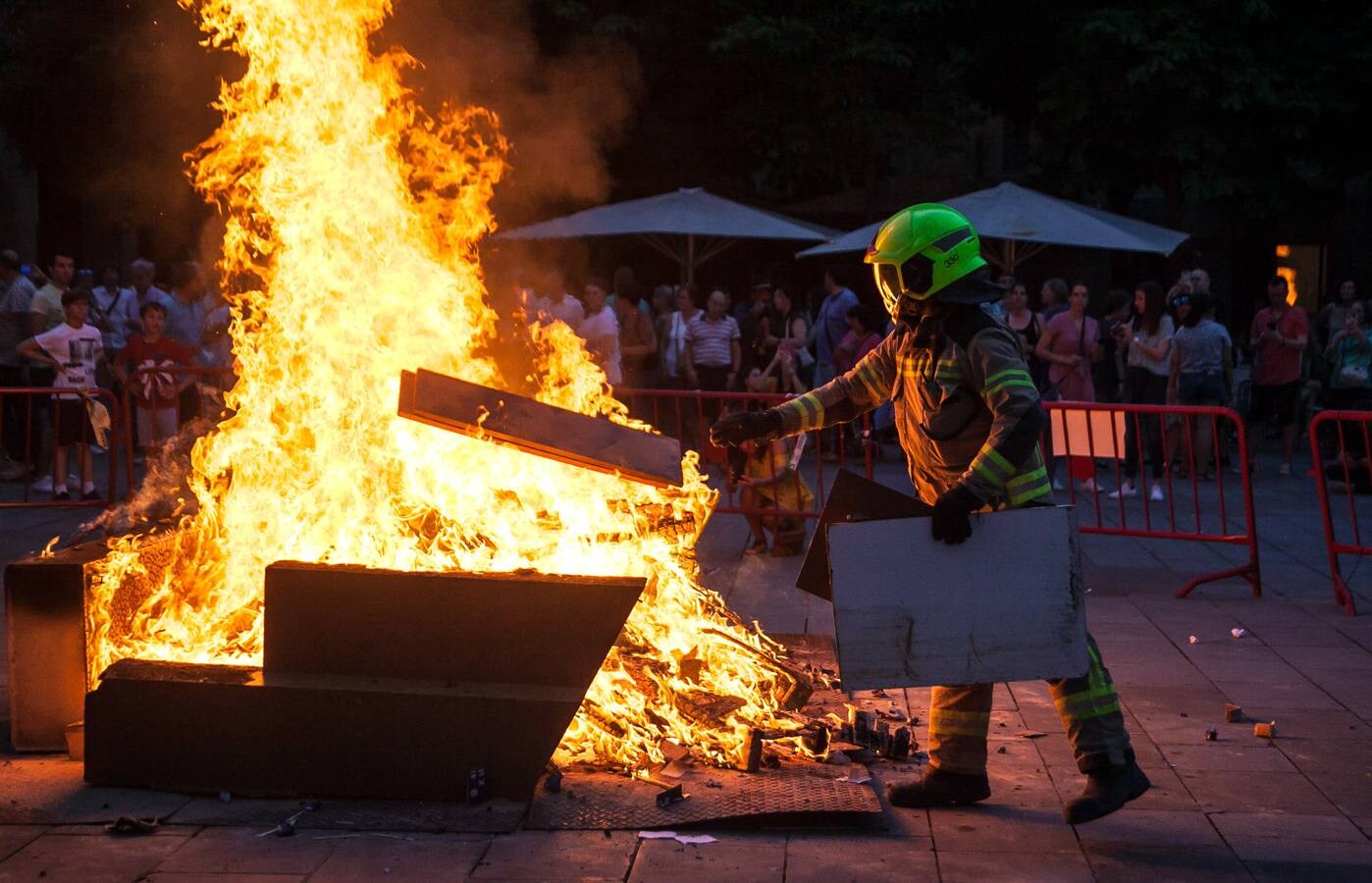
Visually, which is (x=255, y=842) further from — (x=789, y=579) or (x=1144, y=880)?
(x=789, y=579)

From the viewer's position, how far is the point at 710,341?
51.6 ft

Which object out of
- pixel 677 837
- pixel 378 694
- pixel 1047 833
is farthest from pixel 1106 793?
pixel 378 694

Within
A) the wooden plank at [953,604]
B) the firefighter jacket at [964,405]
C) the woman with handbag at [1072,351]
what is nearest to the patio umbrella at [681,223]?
the woman with handbag at [1072,351]

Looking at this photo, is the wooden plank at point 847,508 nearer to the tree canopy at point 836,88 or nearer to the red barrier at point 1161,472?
the red barrier at point 1161,472

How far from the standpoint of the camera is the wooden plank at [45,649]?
5602mm

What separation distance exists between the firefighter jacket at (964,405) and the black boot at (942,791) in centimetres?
93

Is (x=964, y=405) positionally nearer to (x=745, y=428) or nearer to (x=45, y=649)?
(x=745, y=428)

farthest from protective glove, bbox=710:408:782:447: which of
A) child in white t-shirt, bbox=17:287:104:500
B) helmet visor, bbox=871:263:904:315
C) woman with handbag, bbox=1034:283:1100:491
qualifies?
woman with handbag, bbox=1034:283:1100:491

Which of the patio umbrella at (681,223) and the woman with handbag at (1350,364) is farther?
the patio umbrella at (681,223)

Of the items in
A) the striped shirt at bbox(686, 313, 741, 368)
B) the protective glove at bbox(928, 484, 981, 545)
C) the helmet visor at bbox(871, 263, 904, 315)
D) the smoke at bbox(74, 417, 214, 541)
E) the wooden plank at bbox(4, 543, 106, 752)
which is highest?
the striped shirt at bbox(686, 313, 741, 368)

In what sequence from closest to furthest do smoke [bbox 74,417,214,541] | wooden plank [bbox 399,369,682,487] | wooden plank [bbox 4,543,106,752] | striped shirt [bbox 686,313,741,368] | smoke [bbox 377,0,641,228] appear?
wooden plank [bbox 399,369,682,487], wooden plank [bbox 4,543,106,752], smoke [bbox 74,417,214,541], striped shirt [bbox 686,313,741,368], smoke [bbox 377,0,641,228]

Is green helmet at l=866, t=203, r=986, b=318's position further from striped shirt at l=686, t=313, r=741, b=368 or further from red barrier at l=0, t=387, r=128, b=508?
striped shirt at l=686, t=313, r=741, b=368

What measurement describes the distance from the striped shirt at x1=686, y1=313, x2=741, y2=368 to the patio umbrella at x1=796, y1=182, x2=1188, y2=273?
82.0 inches

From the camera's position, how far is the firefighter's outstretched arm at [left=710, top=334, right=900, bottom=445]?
213 inches
